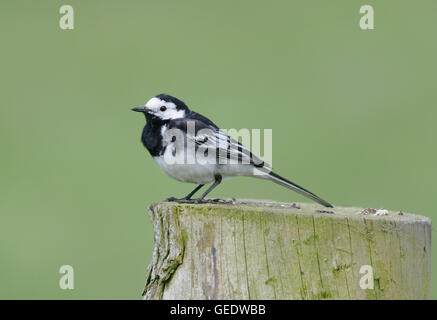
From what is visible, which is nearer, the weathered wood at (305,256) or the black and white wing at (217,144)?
the weathered wood at (305,256)

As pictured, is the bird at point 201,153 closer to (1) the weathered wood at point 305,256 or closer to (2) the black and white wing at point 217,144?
(2) the black and white wing at point 217,144

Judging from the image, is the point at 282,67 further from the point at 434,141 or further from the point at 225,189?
the point at 225,189

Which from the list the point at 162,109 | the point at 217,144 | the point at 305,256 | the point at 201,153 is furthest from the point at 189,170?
the point at 305,256

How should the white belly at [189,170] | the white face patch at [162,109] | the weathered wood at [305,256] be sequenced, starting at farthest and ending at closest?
the white face patch at [162,109] < the white belly at [189,170] < the weathered wood at [305,256]

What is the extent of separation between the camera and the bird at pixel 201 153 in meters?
6.09

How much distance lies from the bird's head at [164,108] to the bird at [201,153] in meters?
0.09

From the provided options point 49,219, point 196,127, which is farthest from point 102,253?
point 196,127

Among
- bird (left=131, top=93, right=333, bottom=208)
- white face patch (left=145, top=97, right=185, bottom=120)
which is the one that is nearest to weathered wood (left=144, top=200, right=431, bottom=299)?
bird (left=131, top=93, right=333, bottom=208)

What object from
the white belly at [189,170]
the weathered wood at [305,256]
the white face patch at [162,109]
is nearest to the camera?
the weathered wood at [305,256]

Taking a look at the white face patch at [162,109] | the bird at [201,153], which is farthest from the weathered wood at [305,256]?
the white face patch at [162,109]

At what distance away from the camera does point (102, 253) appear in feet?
33.2

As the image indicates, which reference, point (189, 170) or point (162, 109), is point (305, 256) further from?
point (162, 109)

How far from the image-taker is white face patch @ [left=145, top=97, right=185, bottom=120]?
21.2 ft
